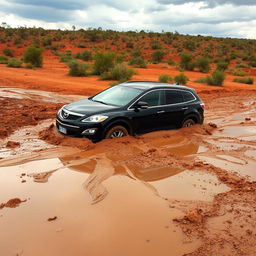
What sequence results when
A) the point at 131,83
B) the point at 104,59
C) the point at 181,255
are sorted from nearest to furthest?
1. the point at 181,255
2. the point at 131,83
3. the point at 104,59

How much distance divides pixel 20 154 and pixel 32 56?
25.2 m

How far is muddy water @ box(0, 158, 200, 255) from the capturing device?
437cm

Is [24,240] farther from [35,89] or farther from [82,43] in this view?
[82,43]

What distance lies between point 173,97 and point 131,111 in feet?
5.82

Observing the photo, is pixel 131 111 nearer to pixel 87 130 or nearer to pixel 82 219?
pixel 87 130

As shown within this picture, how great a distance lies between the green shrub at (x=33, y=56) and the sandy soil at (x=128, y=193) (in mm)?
21960

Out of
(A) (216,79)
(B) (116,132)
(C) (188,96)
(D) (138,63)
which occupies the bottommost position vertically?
(A) (216,79)

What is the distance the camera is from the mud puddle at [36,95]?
1561 centimetres

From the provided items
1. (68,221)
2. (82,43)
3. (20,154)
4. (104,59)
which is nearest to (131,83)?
(20,154)

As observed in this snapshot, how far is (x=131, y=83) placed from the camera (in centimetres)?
1007

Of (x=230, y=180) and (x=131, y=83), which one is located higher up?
(x=131, y=83)

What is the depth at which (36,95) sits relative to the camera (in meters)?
16.6

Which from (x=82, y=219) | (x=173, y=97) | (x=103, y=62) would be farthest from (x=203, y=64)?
(x=82, y=219)

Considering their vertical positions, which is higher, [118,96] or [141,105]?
[118,96]
